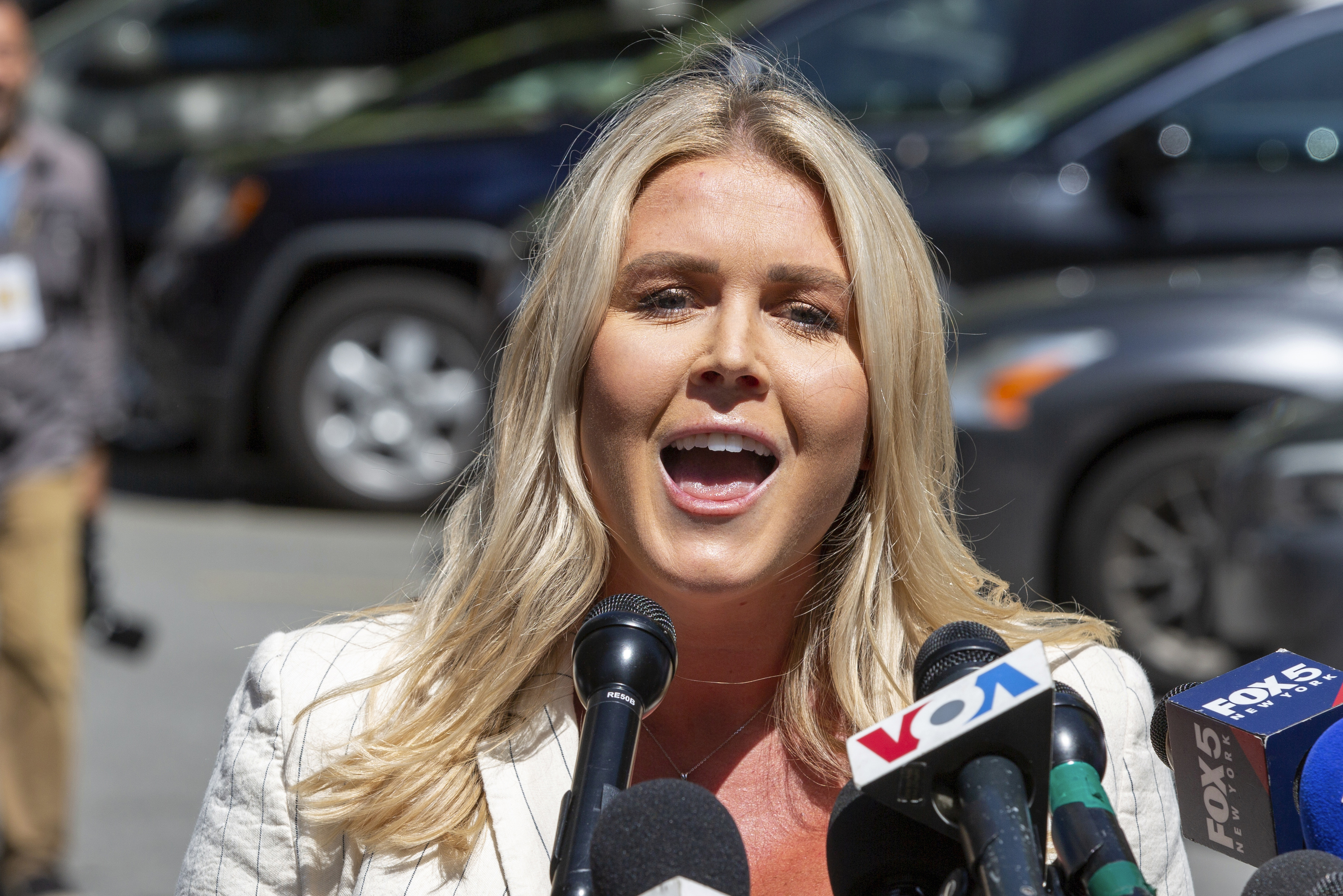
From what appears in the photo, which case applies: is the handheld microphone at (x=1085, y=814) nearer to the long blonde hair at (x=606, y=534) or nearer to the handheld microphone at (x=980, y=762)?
the handheld microphone at (x=980, y=762)

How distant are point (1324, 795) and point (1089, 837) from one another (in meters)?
0.25

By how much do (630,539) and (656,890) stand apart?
0.82m

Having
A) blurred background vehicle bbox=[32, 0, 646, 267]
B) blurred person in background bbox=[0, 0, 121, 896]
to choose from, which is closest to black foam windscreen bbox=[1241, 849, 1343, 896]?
blurred person in background bbox=[0, 0, 121, 896]

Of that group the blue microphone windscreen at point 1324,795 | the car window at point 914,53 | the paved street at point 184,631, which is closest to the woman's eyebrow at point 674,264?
the paved street at point 184,631

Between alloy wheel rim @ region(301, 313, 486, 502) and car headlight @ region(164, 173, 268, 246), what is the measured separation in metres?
0.79

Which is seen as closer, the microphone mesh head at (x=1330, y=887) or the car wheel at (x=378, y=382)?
the microphone mesh head at (x=1330, y=887)

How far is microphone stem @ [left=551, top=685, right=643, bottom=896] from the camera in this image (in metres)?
1.33

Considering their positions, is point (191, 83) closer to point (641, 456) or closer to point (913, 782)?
point (641, 456)

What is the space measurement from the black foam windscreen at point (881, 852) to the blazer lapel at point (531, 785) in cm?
50

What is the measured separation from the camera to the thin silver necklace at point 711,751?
2.12 m

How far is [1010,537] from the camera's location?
5.74 metres

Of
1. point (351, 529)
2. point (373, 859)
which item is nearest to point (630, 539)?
point (373, 859)

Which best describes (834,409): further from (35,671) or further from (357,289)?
(357,289)

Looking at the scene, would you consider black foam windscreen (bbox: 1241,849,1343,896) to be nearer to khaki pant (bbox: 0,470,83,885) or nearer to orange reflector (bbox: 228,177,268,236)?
khaki pant (bbox: 0,470,83,885)
